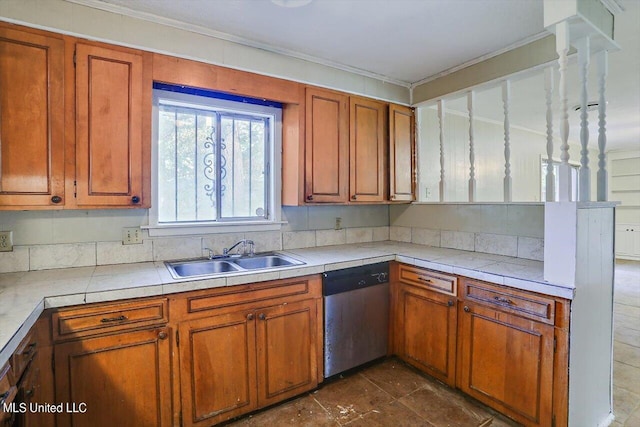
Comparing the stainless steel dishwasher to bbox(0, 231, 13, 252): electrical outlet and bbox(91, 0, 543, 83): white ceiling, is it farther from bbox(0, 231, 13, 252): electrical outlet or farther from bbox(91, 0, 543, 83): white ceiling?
bbox(0, 231, 13, 252): electrical outlet

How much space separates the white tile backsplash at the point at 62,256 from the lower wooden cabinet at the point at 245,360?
2.72ft

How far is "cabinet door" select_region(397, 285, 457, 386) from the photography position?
224 centimetres

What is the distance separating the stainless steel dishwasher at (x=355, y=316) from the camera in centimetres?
227

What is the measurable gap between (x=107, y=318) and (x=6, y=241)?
2.82 ft

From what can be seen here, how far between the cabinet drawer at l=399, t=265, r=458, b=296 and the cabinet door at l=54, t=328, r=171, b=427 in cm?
166

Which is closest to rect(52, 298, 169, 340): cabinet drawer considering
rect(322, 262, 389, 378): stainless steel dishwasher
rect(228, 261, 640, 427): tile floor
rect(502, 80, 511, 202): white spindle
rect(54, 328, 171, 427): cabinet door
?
rect(54, 328, 171, 427): cabinet door

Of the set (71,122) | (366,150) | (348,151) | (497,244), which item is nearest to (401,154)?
(366,150)

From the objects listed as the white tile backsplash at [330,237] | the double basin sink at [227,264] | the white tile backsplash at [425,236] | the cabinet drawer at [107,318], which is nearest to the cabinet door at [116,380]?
the cabinet drawer at [107,318]

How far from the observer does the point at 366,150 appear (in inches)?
113

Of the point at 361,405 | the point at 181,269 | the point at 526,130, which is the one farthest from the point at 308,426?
the point at 526,130

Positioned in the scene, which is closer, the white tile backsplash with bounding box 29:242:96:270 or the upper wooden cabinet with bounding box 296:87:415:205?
the white tile backsplash with bounding box 29:242:96:270

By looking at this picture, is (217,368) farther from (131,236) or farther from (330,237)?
(330,237)

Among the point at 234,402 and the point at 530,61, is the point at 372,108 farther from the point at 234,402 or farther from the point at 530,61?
the point at 234,402

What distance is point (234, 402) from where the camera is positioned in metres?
1.92
